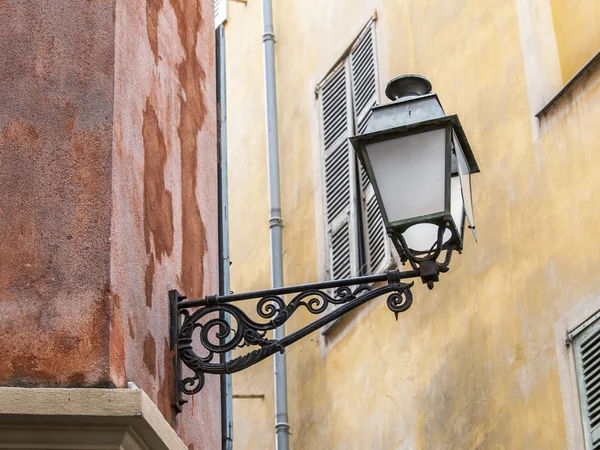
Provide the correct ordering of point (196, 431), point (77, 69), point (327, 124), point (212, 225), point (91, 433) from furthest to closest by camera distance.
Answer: point (327, 124) < point (212, 225) < point (196, 431) < point (77, 69) < point (91, 433)

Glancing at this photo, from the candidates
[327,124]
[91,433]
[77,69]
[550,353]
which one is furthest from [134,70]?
[327,124]

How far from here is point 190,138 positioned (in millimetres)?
6488

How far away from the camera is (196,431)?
19.5ft

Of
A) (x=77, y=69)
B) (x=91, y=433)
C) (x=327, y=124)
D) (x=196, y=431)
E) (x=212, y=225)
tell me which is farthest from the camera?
(x=327, y=124)

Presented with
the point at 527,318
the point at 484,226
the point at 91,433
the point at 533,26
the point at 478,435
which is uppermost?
the point at 533,26

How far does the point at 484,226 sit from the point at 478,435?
3.94 feet

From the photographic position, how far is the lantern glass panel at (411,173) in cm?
531

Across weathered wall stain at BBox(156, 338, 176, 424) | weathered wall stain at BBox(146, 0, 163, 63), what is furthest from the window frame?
weathered wall stain at BBox(156, 338, 176, 424)

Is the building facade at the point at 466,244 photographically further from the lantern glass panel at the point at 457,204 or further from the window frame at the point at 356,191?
the lantern glass panel at the point at 457,204

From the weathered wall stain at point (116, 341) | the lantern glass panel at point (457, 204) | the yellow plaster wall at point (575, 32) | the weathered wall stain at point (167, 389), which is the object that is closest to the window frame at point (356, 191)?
the yellow plaster wall at point (575, 32)

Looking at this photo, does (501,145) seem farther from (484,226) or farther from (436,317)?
(436,317)

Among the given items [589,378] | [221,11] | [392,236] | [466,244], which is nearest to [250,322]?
[392,236]

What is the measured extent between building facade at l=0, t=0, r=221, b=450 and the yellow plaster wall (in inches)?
122

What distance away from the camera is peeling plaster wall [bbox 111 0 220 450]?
516 cm
